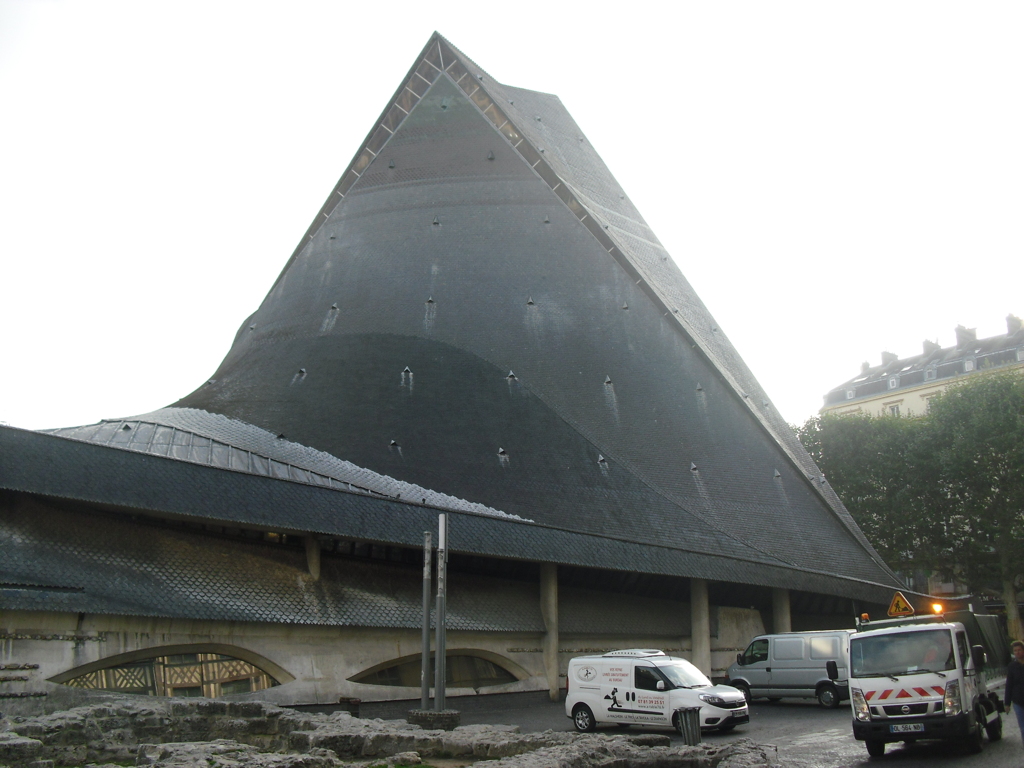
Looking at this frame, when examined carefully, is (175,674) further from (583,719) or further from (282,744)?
(583,719)

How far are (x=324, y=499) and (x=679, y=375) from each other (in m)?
14.2

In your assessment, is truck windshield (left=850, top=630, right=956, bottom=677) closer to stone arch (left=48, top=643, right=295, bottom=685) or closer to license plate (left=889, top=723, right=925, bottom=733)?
license plate (left=889, top=723, right=925, bottom=733)

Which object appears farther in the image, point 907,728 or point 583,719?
point 583,719

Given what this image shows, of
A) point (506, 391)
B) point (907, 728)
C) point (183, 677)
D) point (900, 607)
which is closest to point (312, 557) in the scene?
point (183, 677)

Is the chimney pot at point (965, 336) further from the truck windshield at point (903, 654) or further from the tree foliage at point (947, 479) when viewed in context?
the truck windshield at point (903, 654)

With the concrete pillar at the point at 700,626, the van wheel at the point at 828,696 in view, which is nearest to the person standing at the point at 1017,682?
the van wheel at the point at 828,696

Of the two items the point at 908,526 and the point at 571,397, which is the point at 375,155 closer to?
the point at 571,397

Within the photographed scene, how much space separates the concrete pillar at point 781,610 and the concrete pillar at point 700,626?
2.79 metres

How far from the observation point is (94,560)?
15.9 meters

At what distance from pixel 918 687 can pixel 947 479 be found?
32461mm

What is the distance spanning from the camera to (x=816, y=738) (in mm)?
13227

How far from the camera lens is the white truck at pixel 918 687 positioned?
11055 mm

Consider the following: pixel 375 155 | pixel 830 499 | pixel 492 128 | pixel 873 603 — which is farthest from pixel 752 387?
pixel 375 155

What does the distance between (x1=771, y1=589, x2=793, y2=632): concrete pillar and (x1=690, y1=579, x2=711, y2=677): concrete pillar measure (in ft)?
9.16
